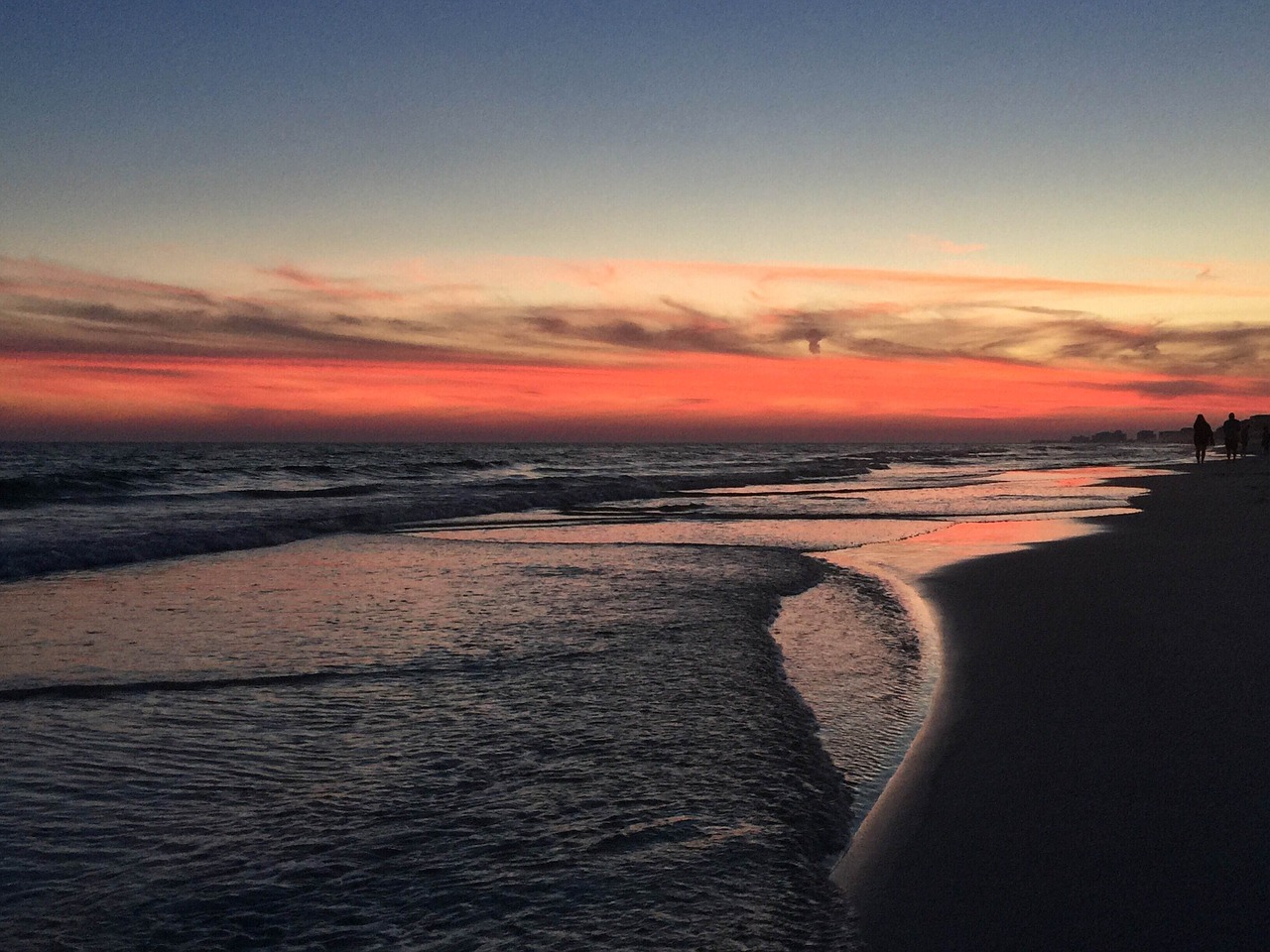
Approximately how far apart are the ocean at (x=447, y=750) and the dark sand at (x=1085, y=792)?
0.84 feet

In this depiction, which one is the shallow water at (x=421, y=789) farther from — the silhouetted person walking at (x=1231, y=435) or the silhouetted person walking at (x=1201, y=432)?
the silhouetted person walking at (x=1231, y=435)

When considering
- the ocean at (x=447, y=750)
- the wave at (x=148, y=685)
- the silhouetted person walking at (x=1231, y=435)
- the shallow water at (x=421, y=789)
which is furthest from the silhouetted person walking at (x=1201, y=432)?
the wave at (x=148, y=685)

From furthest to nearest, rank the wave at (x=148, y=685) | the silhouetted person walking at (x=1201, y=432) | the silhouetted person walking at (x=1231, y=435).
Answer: the silhouetted person walking at (x=1231, y=435) → the silhouetted person walking at (x=1201, y=432) → the wave at (x=148, y=685)

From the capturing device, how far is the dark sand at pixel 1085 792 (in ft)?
9.59

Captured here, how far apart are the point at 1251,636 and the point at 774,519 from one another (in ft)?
42.8

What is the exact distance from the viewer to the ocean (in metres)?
2.99

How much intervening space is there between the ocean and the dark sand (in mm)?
255

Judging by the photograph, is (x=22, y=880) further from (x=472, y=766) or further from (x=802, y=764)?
(x=802, y=764)

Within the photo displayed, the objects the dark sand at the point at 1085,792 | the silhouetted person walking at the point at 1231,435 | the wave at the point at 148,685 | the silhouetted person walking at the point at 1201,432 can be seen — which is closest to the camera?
the dark sand at the point at 1085,792

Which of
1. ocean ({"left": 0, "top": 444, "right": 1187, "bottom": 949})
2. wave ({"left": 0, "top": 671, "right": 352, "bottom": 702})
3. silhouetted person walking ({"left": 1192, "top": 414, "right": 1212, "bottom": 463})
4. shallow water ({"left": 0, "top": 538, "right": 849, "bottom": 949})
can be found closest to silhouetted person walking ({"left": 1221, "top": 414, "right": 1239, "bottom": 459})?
silhouetted person walking ({"left": 1192, "top": 414, "right": 1212, "bottom": 463})

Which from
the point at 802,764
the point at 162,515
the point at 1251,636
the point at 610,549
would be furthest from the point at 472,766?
the point at 162,515

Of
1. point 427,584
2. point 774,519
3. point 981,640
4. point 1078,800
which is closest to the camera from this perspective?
point 1078,800

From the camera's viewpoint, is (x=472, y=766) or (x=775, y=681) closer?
(x=472, y=766)

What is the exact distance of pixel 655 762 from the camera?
4.34m
